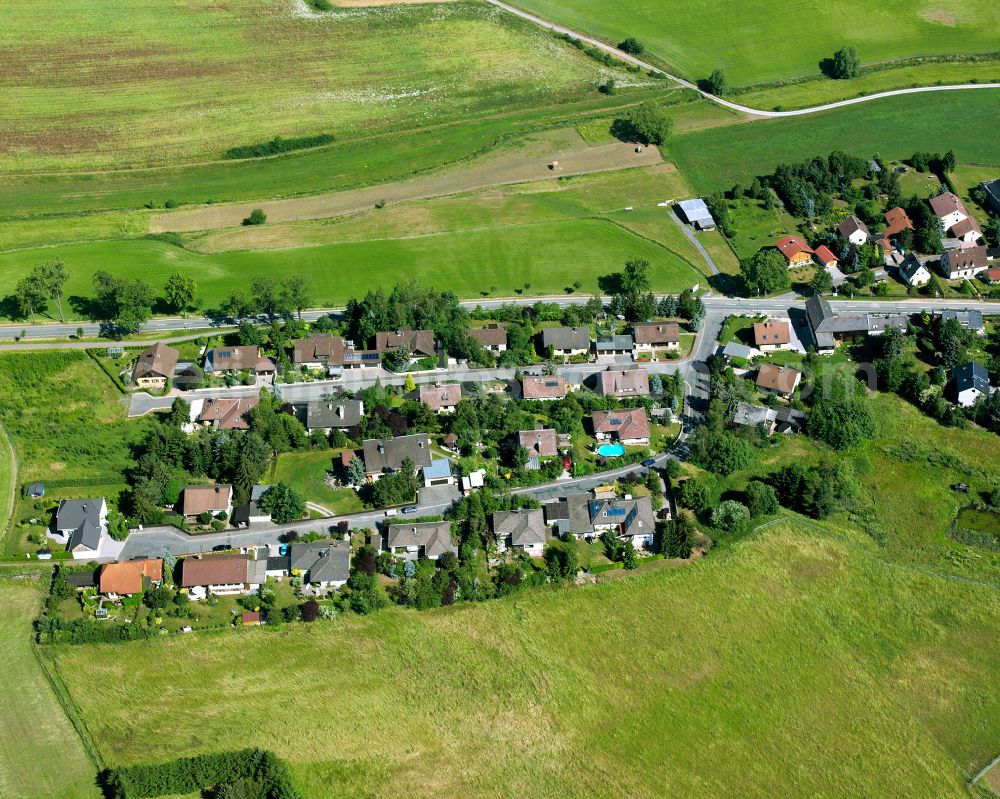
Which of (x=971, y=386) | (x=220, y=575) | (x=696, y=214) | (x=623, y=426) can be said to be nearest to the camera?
(x=220, y=575)

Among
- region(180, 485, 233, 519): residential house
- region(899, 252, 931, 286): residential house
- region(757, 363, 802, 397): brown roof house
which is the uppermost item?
region(899, 252, 931, 286): residential house

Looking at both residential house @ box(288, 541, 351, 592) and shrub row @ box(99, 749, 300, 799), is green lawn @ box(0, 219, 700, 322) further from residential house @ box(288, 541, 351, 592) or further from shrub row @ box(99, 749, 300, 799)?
shrub row @ box(99, 749, 300, 799)

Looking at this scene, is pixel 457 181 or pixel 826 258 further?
pixel 457 181

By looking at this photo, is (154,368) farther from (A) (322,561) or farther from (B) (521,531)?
(B) (521,531)

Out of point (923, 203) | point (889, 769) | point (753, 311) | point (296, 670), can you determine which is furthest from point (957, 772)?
point (923, 203)

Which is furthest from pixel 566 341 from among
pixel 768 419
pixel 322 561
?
pixel 322 561

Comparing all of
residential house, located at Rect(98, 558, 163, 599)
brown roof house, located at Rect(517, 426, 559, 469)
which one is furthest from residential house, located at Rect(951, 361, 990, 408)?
residential house, located at Rect(98, 558, 163, 599)
